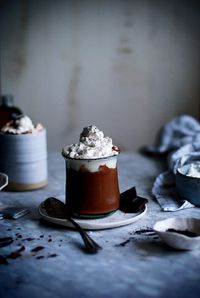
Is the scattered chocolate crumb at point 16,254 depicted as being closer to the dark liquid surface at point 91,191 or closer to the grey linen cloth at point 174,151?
the dark liquid surface at point 91,191

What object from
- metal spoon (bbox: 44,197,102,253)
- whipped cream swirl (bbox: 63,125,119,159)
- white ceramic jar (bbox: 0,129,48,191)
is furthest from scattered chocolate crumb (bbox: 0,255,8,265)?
white ceramic jar (bbox: 0,129,48,191)

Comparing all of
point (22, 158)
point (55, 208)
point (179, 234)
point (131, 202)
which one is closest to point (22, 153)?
point (22, 158)

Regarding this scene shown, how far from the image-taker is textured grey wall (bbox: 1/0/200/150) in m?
2.26

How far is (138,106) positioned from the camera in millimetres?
2410

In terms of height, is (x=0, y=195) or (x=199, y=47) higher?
(x=199, y=47)

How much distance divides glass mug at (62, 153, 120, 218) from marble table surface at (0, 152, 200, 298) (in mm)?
53

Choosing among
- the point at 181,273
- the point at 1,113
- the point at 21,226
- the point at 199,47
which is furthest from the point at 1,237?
the point at 199,47

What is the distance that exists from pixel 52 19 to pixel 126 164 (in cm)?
88

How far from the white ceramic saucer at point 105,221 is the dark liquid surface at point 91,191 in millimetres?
21

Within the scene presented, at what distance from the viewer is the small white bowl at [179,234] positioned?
991 millimetres

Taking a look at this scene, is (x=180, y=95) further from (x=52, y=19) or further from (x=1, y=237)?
(x=1, y=237)

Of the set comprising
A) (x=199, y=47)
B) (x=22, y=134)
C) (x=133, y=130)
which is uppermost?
(x=199, y=47)

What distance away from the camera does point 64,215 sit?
1.17 metres

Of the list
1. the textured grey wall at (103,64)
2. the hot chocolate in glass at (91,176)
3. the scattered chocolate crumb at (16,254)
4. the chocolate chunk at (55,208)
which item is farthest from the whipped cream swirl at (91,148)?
the textured grey wall at (103,64)
